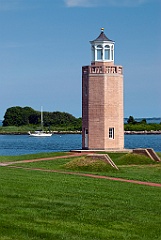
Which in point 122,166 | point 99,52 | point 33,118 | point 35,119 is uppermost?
point 33,118

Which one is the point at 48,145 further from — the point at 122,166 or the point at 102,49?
the point at 122,166

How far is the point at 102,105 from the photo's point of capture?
120 feet

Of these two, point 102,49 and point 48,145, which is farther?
point 48,145

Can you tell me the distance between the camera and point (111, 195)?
16.0 metres

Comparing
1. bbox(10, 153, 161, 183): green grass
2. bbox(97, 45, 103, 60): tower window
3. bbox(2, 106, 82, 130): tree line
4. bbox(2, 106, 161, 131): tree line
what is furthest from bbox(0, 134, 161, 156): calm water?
bbox(10, 153, 161, 183): green grass

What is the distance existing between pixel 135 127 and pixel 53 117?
110 feet

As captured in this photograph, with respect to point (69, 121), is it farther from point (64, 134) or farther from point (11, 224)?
point (11, 224)

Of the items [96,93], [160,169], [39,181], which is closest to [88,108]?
[96,93]

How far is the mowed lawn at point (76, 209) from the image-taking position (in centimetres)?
1135

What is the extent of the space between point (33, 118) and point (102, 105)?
13636 centimetres

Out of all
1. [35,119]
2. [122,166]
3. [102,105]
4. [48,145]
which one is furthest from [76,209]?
[35,119]

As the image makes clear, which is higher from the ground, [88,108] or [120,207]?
[88,108]

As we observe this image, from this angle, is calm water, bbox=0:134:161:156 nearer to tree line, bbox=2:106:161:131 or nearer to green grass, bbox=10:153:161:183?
tree line, bbox=2:106:161:131

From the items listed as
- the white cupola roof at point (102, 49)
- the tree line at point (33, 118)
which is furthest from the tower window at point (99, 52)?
the tree line at point (33, 118)
